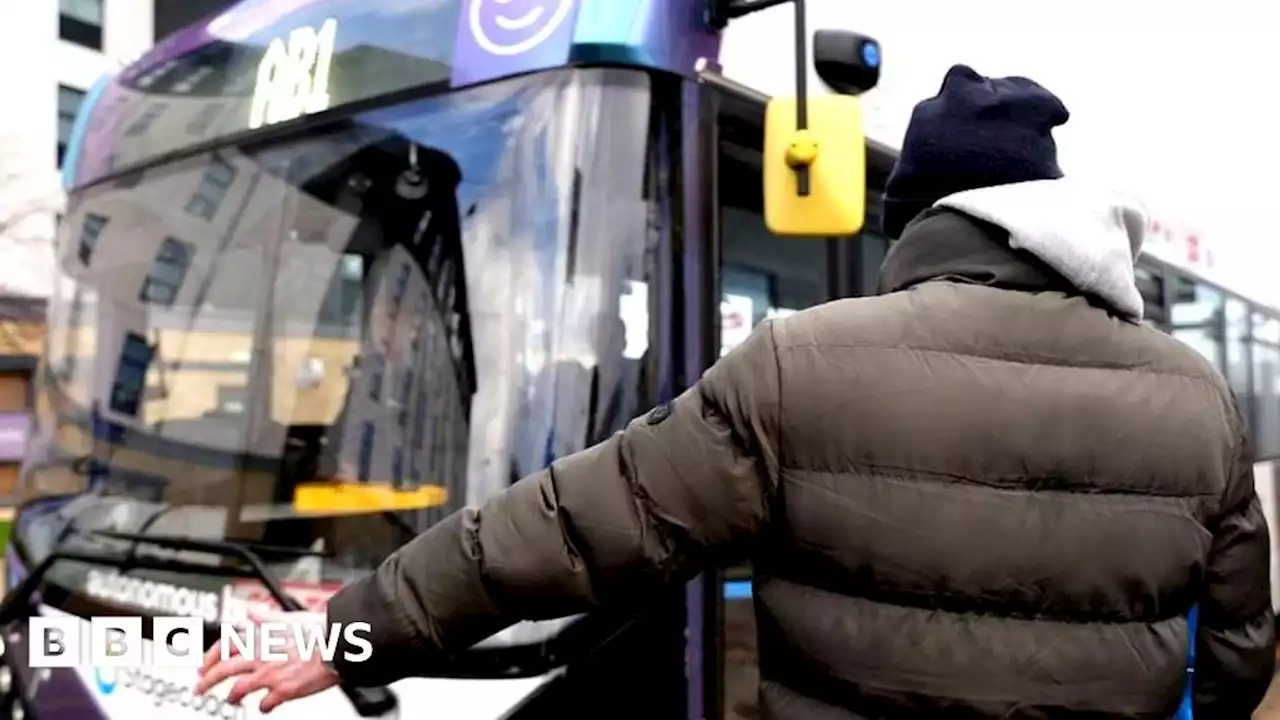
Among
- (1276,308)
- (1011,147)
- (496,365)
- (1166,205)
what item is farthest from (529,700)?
(1276,308)

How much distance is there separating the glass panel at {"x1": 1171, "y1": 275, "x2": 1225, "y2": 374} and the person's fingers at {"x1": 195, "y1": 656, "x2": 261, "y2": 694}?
555cm

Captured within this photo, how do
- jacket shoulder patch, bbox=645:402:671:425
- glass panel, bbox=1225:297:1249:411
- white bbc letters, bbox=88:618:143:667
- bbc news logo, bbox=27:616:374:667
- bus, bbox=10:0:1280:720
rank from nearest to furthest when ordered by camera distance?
jacket shoulder patch, bbox=645:402:671:425, bbc news logo, bbox=27:616:374:667, bus, bbox=10:0:1280:720, white bbc letters, bbox=88:618:143:667, glass panel, bbox=1225:297:1249:411

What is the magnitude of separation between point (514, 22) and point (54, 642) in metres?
1.95

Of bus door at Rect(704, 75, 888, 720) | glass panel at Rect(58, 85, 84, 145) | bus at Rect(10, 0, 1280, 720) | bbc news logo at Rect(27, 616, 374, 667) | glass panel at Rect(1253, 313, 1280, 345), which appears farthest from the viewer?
glass panel at Rect(58, 85, 84, 145)

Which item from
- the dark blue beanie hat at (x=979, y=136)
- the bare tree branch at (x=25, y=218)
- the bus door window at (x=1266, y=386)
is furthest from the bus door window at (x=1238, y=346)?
the bare tree branch at (x=25, y=218)

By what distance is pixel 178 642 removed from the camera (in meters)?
2.84

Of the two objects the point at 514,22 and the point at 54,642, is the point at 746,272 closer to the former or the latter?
the point at 514,22

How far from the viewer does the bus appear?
8.82 ft

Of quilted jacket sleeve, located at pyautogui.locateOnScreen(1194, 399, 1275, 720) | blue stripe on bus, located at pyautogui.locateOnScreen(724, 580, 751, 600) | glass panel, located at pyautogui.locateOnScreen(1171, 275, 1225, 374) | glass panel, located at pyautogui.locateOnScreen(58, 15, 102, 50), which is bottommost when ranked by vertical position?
blue stripe on bus, located at pyautogui.locateOnScreen(724, 580, 751, 600)

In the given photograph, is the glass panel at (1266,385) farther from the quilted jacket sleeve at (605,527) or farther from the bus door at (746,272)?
the quilted jacket sleeve at (605,527)

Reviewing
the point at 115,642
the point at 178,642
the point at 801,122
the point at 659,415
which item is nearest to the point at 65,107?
the point at 115,642

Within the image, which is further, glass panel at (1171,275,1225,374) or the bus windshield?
glass panel at (1171,275,1225,374)

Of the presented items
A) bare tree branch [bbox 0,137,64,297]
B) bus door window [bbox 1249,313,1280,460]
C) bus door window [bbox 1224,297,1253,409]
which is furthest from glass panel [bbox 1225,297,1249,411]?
bare tree branch [bbox 0,137,64,297]

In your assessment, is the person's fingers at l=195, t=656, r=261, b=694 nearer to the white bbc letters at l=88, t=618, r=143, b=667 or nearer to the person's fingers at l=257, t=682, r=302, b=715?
the person's fingers at l=257, t=682, r=302, b=715
